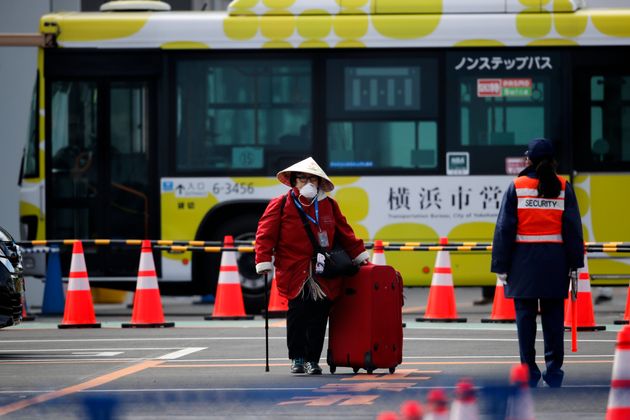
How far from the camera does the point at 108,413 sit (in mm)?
5289

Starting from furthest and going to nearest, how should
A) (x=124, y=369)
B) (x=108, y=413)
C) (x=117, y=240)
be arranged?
(x=117, y=240)
(x=124, y=369)
(x=108, y=413)

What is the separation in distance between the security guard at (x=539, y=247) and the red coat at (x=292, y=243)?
147 cm

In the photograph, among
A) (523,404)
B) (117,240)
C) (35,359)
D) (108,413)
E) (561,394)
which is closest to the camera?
(108,413)

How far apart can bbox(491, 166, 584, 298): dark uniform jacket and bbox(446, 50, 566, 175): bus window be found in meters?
8.51

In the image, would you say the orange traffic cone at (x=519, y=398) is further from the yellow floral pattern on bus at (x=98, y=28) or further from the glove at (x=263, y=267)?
the yellow floral pattern on bus at (x=98, y=28)

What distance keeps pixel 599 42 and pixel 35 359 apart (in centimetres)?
873

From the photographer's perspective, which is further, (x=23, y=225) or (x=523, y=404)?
(x=23, y=225)

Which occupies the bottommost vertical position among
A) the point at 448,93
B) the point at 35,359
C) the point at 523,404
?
the point at 35,359

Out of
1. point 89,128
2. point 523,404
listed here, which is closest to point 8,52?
point 89,128

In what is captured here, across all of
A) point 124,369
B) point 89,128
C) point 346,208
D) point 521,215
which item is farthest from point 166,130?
point 521,215

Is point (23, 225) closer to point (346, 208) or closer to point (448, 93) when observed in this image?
point (346, 208)

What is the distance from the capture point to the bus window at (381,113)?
19.6 metres

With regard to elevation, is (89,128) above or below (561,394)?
above

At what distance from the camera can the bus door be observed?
19.8 meters
